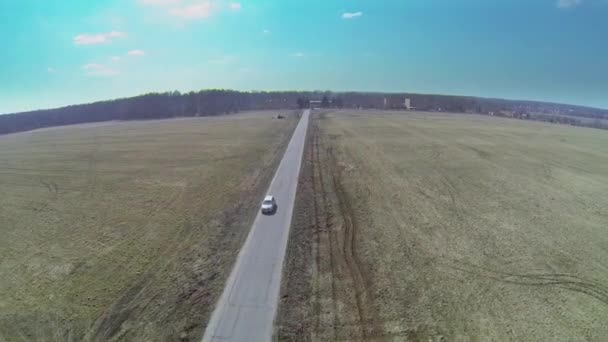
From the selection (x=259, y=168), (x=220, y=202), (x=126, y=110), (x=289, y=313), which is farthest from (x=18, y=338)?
(x=126, y=110)

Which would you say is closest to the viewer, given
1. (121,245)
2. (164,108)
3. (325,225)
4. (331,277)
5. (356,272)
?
(331,277)

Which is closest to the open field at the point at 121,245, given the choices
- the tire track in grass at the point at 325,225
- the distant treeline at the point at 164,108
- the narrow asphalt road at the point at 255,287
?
the narrow asphalt road at the point at 255,287

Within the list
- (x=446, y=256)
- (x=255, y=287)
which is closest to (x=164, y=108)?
(x=255, y=287)

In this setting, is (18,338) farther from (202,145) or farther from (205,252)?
(202,145)

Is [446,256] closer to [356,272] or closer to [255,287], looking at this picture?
[356,272]

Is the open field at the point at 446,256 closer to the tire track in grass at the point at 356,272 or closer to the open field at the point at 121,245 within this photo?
the tire track in grass at the point at 356,272
